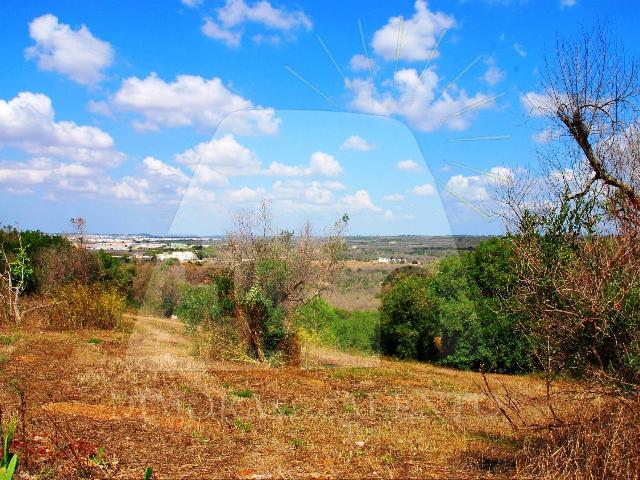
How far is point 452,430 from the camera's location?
8.93 meters

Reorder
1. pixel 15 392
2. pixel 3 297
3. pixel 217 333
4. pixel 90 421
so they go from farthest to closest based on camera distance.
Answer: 1. pixel 3 297
2. pixel 217 333
3. pixel 15 392
4. pixel 90 421

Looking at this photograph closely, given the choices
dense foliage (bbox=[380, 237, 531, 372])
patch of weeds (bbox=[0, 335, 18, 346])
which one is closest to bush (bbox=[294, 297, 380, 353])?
dense foliage (bbox=[380, 237, 531, 372])

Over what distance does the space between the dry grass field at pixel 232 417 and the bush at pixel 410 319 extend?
21.3ft

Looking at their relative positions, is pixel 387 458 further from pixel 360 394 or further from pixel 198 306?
pixel 198 306

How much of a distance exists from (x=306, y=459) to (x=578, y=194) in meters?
4.33

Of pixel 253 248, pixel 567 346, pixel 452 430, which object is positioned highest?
pixel 253 248

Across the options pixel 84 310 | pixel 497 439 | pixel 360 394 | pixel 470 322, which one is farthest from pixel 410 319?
pixel 497 439

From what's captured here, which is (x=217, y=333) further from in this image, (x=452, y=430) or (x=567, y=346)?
(x=567, y=346)

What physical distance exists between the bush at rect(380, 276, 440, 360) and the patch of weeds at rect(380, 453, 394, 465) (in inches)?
563

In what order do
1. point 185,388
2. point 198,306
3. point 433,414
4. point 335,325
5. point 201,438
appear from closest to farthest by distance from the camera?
point 201,438
point 433,414
point 185,388
point 335,325
point 198,306

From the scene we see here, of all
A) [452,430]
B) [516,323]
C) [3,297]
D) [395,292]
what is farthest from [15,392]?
[395,292]

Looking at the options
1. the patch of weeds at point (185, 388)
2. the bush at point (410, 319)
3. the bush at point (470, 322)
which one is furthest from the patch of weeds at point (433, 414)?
the bush at point (410, 319)

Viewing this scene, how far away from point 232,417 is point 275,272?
476cm

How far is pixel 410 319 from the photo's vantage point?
22203mm
